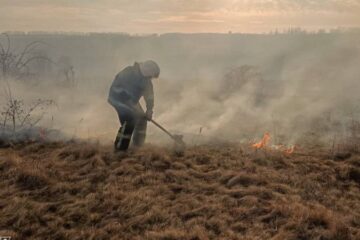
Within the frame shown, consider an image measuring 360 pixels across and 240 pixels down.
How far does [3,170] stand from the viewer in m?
6.25

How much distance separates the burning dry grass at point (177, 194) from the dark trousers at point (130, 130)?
0.81ft

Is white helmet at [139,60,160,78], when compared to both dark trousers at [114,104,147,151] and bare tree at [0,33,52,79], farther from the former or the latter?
bare tree at [0,33,52,79]

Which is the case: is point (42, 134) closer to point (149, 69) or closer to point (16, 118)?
point (149, 69)

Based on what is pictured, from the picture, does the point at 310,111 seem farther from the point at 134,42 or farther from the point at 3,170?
the point at 134,42

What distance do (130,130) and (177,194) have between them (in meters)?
2.24

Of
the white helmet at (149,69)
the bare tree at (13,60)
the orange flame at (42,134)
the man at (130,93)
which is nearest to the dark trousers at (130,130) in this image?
the man at (130,93)

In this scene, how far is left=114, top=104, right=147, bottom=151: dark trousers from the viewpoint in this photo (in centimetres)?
736

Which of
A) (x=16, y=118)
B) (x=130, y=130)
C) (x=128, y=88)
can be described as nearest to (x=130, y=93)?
(x=128, y=88)

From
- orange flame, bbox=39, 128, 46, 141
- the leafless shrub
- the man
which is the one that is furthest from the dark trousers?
the leafless shrub

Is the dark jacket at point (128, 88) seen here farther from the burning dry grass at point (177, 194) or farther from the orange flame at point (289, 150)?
the orange flame at point (289, 150)

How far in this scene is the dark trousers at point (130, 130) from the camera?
290 inches

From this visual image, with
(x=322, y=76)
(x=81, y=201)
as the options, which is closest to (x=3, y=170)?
(x=81, y=201)

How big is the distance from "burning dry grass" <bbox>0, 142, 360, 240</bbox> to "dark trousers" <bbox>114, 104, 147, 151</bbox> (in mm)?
246

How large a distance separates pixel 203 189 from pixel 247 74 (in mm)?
12637
